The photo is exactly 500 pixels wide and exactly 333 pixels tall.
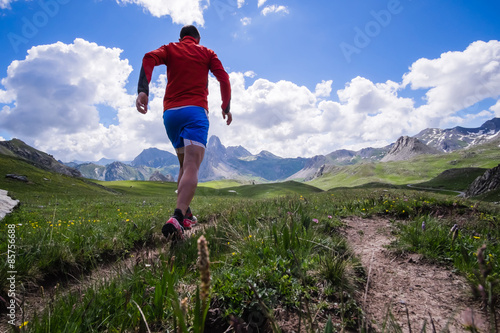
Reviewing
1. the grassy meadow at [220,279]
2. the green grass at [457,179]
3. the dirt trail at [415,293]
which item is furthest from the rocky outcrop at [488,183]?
the green grass at [457,179]

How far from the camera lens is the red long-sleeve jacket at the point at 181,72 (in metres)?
5.04

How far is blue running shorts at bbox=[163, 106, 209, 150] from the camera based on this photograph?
498 cm

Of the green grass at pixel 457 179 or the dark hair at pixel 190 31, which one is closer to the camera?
the dark hair at pixel 190 31

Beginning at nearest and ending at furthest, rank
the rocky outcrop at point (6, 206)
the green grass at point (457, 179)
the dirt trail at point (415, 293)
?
1. the dirt trail at point (415, 293)
2. the rocky outcrop at point (6, 206)
3. the green grass at point (457, 179)

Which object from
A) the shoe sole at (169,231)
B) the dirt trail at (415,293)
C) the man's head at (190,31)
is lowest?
the dirt trail at (415,293)

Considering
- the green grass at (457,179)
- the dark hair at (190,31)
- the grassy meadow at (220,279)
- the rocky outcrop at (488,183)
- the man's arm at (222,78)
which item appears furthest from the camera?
the green grass at (457,179)

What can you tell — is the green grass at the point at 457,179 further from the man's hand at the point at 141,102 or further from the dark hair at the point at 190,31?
the man's hand at the point at 141,102

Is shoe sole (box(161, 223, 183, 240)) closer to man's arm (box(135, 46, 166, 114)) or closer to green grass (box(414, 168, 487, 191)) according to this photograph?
man's arm (box(135, 46, 166, 114))

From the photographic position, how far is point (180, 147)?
553 centimetres

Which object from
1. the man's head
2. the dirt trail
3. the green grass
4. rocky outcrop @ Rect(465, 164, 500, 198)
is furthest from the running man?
the green grass

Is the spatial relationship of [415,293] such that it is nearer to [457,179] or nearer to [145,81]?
[145,81]

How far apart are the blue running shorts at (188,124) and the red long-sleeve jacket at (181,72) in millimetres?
153

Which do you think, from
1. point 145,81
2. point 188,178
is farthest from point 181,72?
point 188,178

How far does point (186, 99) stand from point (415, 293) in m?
4.90
